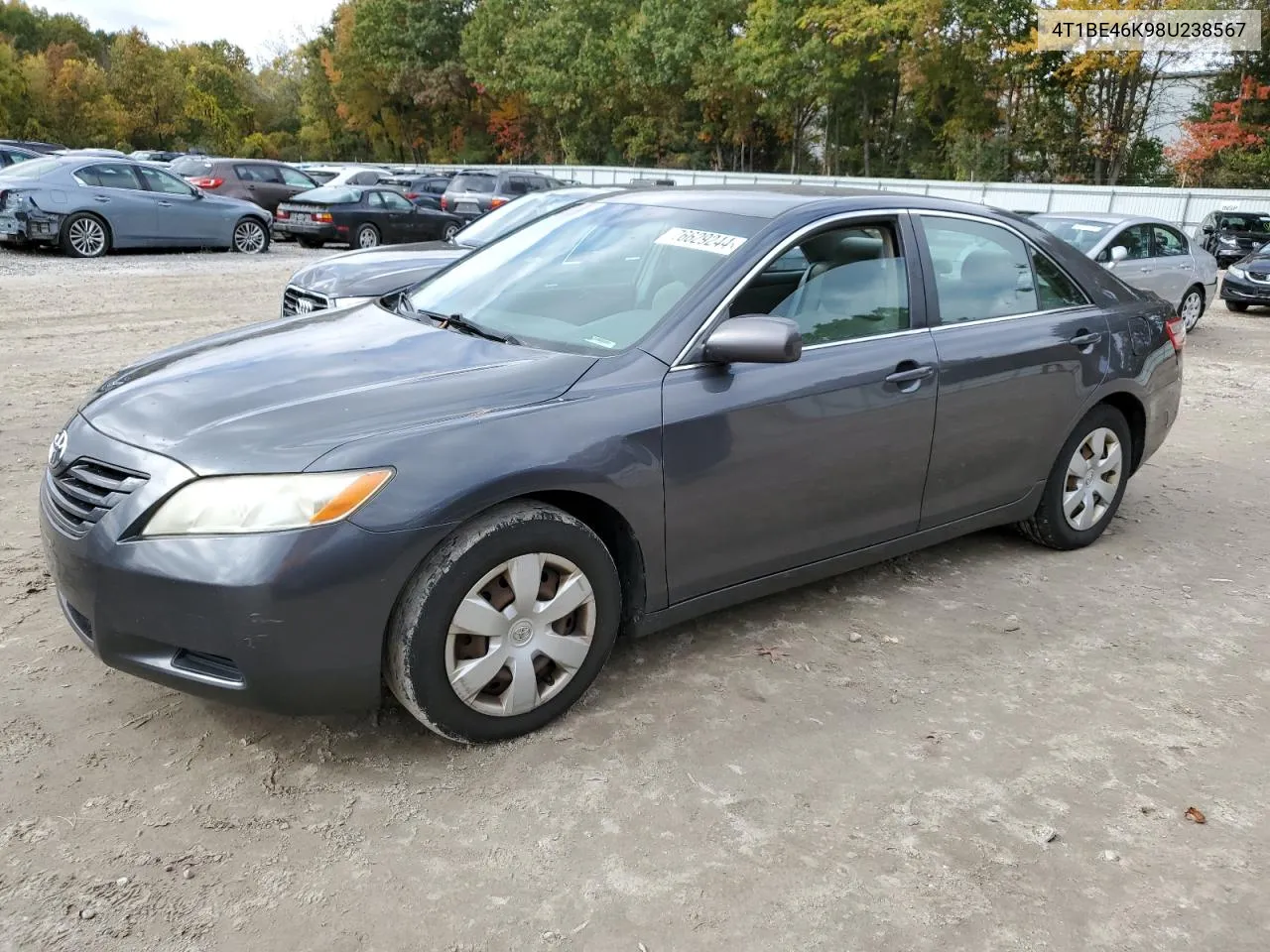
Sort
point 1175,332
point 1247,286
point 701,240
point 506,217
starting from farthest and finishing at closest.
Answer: point 1247,286 < point 506,217 < point 1175,332 < point 701,240

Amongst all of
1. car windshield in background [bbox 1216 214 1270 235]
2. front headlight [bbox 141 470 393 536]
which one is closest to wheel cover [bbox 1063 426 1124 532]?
front headlight [bbox 141 470 393 536]

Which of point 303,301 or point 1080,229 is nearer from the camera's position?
point 303,301

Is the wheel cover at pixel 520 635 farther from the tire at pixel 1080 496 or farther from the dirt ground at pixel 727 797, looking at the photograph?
the tire at pixel 1080 496

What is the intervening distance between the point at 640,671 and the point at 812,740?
688 millimetres

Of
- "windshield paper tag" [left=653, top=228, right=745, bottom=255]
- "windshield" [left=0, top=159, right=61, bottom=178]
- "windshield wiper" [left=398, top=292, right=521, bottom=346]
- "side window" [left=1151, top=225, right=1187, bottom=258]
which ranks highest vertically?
"windshield paper tag" [left=653, top=228, right=745, bottom=255]

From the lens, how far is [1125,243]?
38.1ft

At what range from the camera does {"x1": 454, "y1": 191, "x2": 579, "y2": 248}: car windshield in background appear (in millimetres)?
9055

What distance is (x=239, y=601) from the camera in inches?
106

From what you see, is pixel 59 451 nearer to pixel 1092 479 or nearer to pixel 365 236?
pixel 1092 479

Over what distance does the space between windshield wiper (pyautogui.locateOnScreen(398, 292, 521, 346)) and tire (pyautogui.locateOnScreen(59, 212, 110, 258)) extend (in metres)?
13.9

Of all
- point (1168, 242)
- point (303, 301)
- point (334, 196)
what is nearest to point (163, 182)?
point (334, 196)

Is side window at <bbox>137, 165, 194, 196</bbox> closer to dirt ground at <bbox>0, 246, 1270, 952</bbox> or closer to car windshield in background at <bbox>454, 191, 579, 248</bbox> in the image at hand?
car windshield in background at <bbox>454, 191, 579, 248</bbox>

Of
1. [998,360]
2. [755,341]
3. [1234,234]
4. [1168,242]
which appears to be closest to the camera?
[755,341]

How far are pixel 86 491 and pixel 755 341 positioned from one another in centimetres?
200
